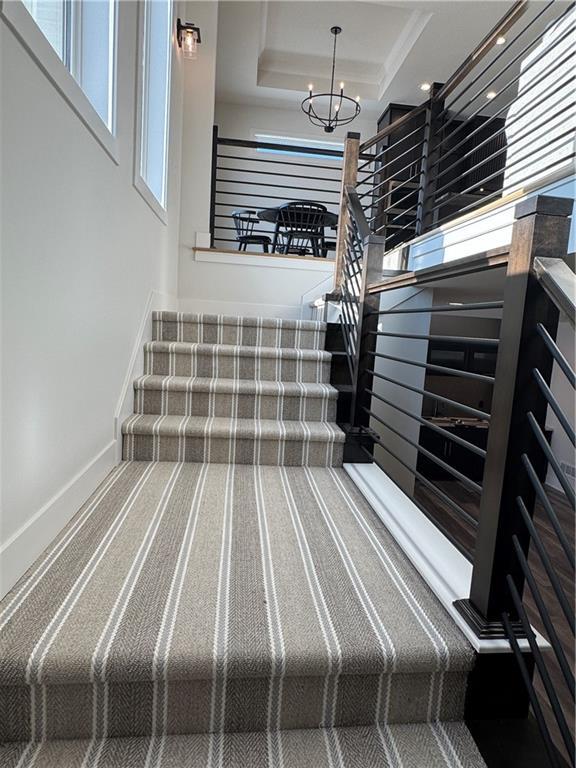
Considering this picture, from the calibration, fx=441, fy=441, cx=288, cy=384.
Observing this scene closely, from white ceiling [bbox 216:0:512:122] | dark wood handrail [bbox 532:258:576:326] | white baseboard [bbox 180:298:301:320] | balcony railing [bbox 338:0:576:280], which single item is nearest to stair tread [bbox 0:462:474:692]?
Answer: dark wood handrail [bbox 532:258:576:326]

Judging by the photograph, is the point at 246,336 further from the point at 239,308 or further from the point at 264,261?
the point at 264,261

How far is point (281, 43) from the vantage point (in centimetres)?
529

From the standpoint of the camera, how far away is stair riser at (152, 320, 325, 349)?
8.66 feet

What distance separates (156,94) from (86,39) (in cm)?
134

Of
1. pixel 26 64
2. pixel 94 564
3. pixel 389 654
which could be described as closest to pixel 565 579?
pixel 389 654

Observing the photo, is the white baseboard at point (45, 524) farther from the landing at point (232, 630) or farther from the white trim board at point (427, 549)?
the white trim board at point (427, 549)

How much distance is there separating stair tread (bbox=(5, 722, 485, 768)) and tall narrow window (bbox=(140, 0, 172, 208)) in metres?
2.32

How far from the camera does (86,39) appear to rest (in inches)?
59.3

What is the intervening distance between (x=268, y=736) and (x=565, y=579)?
2.70 meters

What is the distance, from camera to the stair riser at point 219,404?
2.17 m

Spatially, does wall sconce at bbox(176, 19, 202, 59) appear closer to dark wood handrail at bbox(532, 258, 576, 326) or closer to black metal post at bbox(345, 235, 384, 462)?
black metal post at bbox(345, 235, 384, 462)

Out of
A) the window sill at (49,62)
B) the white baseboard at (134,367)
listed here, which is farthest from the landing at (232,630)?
the window sill at (49,62)

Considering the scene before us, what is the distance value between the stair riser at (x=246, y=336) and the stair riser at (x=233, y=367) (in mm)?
262

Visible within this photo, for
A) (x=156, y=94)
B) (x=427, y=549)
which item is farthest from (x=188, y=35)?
(x=427, y=549)
